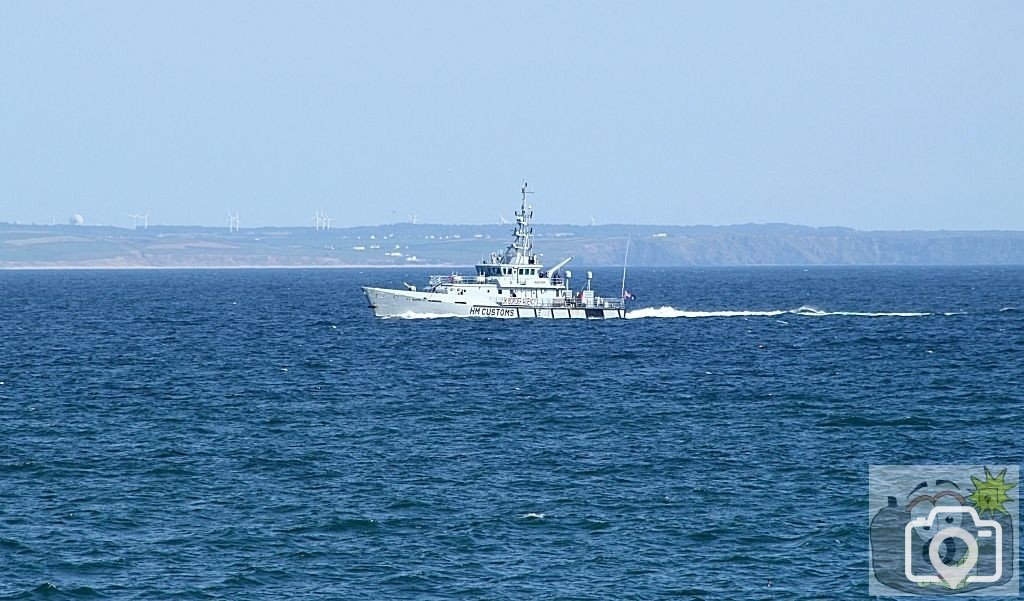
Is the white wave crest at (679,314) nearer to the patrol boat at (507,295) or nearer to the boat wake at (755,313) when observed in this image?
the boat wake at (755,313)

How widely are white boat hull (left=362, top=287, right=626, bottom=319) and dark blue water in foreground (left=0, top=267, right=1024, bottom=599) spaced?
91.0ft

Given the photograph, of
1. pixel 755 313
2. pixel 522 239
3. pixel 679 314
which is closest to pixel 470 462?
pixel 522 239

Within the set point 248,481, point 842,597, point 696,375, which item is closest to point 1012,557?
point 842,597

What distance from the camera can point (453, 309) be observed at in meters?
147

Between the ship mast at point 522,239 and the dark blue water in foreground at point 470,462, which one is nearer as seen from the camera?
the dark blue water in foreground at point 470,462

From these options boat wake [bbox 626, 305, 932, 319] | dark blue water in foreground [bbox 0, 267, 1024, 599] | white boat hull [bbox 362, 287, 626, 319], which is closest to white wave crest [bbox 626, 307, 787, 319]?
boat wake [bbox 626, 305, 932, 319]

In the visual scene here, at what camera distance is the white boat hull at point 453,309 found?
145m

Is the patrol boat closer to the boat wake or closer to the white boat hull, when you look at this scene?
the white boat hull

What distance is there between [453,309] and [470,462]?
87184mm

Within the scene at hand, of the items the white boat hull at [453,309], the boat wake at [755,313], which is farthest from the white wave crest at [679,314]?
the white boat hull at [453,309]

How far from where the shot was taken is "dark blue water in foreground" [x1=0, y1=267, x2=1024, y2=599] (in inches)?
1692

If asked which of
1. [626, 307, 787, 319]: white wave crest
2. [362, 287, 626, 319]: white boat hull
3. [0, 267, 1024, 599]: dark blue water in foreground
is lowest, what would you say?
[0, 267, 1024, 599]: dark blue water in foreground

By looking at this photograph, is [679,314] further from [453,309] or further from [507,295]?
[453,309]

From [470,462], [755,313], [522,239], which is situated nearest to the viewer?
[470,462]
